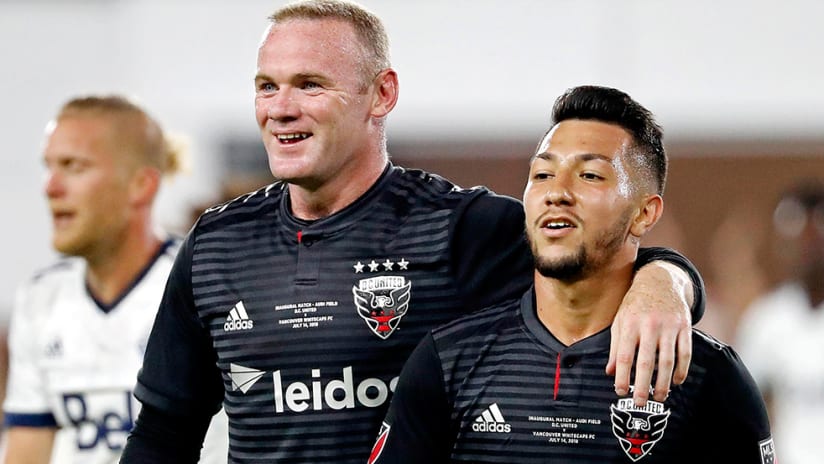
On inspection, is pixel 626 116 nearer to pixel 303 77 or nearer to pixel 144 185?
pixel 303 77

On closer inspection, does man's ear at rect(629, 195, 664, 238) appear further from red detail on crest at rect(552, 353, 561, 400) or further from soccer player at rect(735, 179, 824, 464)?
soccer player at rect(735, 179, 824, 464)

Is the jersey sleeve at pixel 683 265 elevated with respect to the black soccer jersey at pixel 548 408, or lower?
elevated

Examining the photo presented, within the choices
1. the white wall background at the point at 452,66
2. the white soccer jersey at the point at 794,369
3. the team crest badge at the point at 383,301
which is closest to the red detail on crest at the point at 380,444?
the team crest badge at the point at 383,301

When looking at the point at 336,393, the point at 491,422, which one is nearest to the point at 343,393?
the point at 336,393

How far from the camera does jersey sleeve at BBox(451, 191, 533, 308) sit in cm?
327

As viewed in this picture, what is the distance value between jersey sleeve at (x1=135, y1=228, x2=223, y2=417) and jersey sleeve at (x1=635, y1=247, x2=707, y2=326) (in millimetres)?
972

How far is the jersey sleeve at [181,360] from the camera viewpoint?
3.39 meters

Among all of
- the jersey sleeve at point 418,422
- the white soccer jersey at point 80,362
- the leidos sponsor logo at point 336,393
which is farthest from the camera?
the white soccer jersey at point 80,362

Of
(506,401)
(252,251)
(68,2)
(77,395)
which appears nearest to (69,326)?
(77,395)

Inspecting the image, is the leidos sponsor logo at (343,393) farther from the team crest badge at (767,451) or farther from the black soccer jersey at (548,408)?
the team crest badge at (767,451)

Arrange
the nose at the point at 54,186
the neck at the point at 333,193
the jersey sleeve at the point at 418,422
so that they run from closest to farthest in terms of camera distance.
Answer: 1. the jersey sleeve at the point at 418,422
2. the neck at the point at 333,193
3. the nose at the point at 54,186

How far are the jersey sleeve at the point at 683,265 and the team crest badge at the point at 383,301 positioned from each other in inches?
19.6

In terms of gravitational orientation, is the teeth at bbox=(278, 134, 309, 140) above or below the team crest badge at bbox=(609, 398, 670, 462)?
above

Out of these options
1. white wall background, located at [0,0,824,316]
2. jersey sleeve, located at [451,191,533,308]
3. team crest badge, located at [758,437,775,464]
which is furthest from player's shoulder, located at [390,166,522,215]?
white wall background, located at [0,0,824,316]
